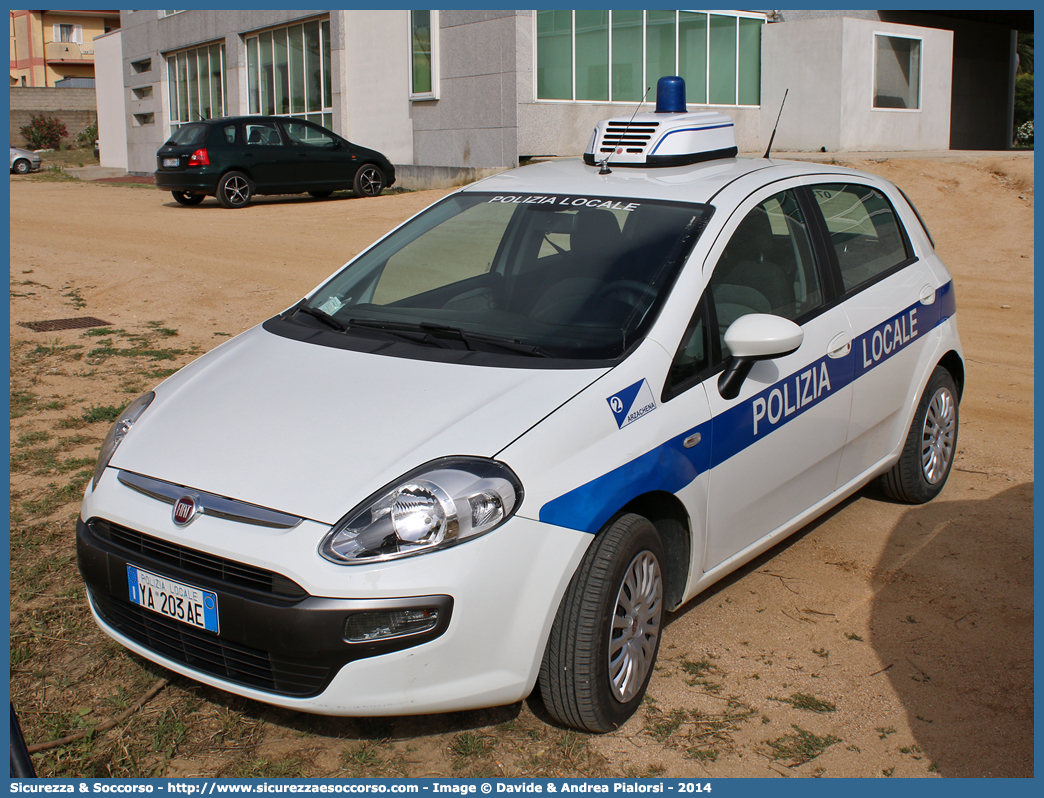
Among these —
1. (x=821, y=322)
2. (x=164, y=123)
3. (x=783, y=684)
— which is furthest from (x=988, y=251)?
(x=164, y=123)

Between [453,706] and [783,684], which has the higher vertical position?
[453,706]

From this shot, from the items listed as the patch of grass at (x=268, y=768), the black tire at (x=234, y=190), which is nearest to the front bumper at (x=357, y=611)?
the patch of grass at (x=268, y=768)

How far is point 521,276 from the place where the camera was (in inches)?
156

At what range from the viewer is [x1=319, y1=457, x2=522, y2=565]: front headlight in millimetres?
2666

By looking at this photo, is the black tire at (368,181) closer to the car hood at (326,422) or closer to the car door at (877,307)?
the car door at (877,307)

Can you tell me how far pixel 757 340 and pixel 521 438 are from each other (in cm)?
95

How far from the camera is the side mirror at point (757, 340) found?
3.31m

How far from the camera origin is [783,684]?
11.2 ft

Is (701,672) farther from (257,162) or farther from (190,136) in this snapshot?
(190,136)

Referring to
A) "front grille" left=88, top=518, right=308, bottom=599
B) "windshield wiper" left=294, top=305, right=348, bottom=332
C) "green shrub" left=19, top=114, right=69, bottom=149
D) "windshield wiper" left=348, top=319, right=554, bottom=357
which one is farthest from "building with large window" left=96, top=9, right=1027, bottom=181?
"green shrub" left=19, top=114, right=69, bottom=149

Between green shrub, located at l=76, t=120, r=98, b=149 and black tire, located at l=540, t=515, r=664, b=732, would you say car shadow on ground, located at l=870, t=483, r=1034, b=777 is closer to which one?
black tire, located at l=540, t=515, r=664, b=732

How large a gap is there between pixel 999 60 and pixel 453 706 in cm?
3017

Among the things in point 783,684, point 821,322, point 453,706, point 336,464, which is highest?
point 821,322

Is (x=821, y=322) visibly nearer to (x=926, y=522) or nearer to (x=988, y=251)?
(x=926, y=522)
